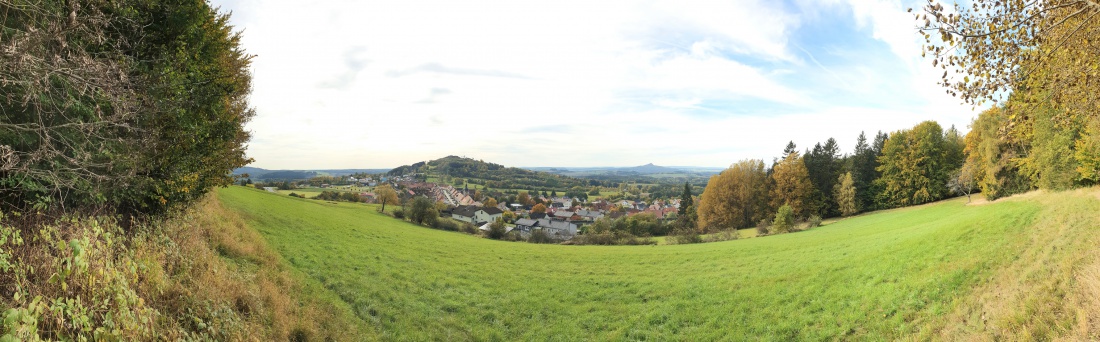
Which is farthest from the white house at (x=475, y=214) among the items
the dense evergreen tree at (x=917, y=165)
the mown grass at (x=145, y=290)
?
the mown grass at (x=145, y=290)

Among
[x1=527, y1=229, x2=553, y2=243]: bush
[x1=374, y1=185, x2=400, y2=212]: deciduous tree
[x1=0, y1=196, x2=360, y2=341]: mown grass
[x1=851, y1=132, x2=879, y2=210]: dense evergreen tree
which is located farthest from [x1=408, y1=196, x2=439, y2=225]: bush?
[x1=851, y1=132, x2=879, y2=210]: dense evergreen tree

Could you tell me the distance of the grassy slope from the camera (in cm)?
799

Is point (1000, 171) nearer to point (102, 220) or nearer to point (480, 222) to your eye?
point (102, 220)

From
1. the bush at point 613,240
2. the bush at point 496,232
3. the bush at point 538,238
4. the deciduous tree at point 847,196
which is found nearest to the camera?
the bush at point 613,240

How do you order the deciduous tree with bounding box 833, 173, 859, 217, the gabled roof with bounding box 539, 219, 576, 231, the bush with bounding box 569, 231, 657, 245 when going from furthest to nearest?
1. the gabled roof with bounding box 539, 219, 576, 231
2. the deciduous tree with bounding box 833, 173, 859, 217
3. the bush with bounding box 569, 231, 657, 245

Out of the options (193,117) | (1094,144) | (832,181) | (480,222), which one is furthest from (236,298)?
(480,222)

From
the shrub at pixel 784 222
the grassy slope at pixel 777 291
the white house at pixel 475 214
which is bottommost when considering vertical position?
the white house at pixel 475 214

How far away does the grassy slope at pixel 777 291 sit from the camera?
7.99m

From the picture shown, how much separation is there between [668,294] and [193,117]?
51.4 ft

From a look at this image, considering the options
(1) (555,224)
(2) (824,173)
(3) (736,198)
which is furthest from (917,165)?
(1) (555,224)

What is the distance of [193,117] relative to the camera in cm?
945

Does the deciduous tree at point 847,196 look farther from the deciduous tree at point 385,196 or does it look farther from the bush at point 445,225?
the deciduous tree at point 385,196

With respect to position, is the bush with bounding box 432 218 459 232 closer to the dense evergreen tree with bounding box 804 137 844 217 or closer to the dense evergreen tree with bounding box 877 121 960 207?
the dense evergreen tree with bounding box 804 137 844 217

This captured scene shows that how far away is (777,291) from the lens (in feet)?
43.9
